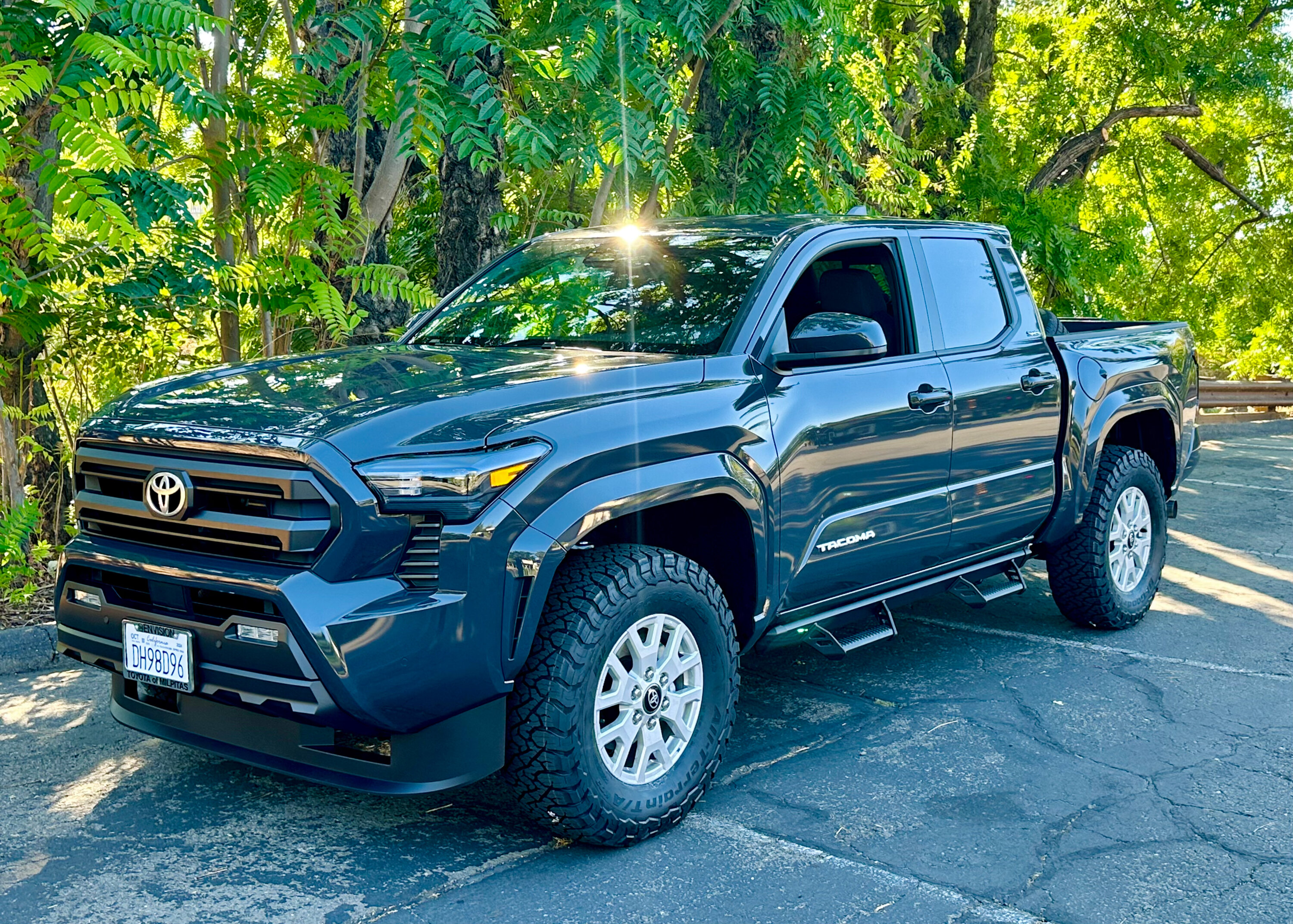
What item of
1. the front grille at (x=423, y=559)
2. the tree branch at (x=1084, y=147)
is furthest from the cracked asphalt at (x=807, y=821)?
the tree branch at (x=1084, y=147)

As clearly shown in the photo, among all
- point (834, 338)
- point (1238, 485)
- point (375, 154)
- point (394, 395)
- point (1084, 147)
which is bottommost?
point (1238, 485)

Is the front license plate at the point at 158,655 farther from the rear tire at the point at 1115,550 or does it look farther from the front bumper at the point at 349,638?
the rear tire at the point at 1115,550

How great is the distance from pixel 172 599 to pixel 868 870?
7.15ft

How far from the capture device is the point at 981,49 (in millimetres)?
17281

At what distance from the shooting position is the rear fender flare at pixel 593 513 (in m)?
3.72

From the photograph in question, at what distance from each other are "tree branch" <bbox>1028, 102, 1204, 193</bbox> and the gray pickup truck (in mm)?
12338

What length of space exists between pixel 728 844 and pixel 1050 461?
2.89m

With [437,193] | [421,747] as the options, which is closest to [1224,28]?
[437,193]

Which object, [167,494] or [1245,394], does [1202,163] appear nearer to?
[1245,394]

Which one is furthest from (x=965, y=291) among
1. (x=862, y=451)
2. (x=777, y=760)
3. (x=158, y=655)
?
(x=158, y=655)

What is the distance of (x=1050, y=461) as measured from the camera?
20.2ft

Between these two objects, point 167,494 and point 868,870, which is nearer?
point 167,494

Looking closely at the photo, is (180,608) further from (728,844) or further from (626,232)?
(626,232)

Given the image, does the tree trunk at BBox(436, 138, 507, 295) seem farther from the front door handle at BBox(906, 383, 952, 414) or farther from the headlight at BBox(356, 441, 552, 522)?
the headlight at BBox(356, 441, 552, 522)
